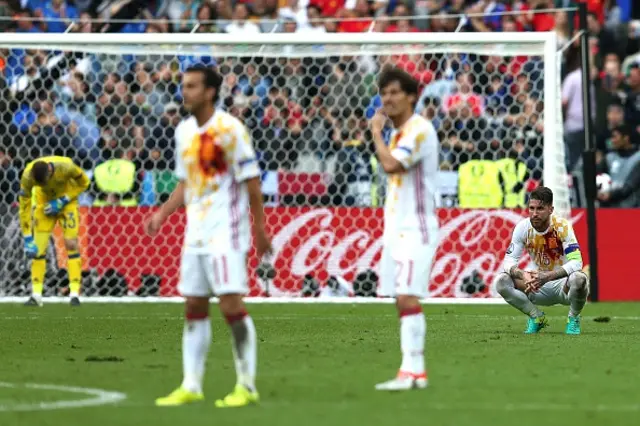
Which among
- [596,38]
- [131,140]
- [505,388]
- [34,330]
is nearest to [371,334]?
[34,330]

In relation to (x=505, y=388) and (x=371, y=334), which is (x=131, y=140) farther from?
(x=505, y=388)

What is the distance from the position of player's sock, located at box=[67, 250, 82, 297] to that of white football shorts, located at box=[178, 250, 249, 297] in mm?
10376

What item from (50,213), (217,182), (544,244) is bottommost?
(544,244)

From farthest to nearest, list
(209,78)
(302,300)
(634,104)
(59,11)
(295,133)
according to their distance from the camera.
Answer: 1. (59,11)
2. (634,104)
3. (295,133)
4. (302,300)
5. (209,78)

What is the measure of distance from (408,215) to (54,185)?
10159mm

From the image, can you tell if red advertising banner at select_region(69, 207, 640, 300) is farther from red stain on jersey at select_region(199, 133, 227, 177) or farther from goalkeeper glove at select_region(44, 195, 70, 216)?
red stain on jersey at select_region(199, 133, 227, 177)

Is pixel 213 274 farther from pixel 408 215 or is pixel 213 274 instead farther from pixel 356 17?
pixel 356 17

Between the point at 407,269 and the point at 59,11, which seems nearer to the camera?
the point at 407,269

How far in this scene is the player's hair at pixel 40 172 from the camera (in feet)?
56.6

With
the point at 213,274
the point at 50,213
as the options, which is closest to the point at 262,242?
the point at 213,274

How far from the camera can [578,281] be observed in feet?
41.4

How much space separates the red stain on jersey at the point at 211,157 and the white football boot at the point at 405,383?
5.30 feet

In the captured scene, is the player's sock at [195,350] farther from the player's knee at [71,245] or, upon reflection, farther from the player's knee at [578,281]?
the player's knee at [71,245]

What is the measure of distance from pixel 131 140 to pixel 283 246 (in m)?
2.71
